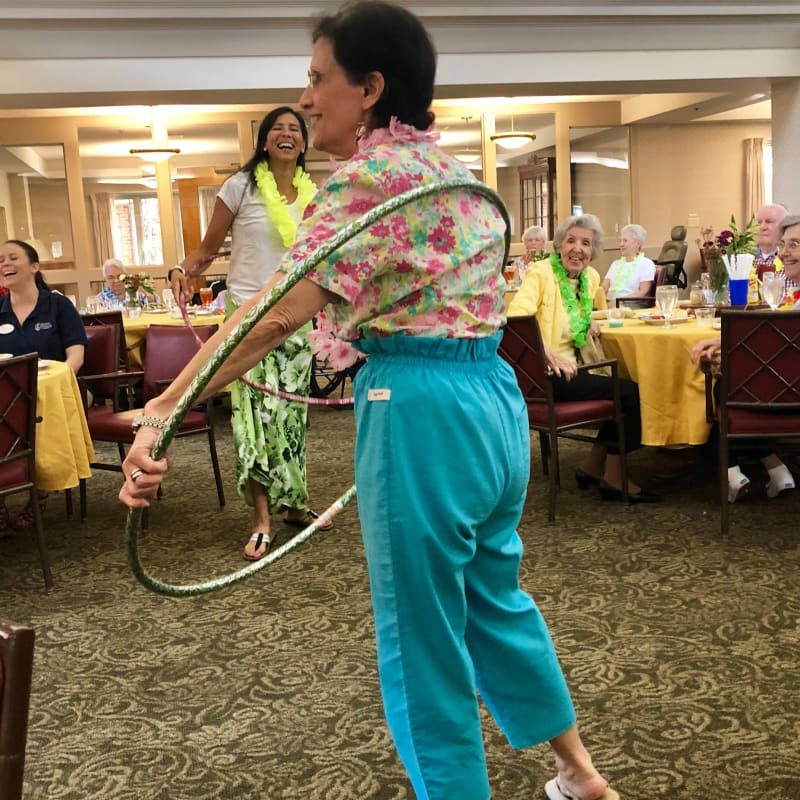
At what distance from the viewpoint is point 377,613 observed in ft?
5.30

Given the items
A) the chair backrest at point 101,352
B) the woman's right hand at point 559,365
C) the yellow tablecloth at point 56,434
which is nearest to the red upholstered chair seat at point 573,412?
the woman's right hand at point 559,365

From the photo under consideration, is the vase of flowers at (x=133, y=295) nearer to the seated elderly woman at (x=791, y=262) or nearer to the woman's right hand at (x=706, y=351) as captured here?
the woman's right hand at (x=706, y=351)

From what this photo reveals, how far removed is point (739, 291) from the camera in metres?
4.71

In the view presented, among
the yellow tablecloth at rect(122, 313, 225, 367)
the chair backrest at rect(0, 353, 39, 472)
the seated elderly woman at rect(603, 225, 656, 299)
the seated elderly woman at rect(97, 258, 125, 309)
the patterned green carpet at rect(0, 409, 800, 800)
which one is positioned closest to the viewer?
the patterned green carpet at rect(0, 409, 800, 800)

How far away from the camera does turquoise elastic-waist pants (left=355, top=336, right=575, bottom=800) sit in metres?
1.53

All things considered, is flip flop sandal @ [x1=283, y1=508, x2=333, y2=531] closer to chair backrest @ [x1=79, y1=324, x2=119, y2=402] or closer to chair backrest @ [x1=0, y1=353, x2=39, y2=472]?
chair backrest @ [x1=0, y1=353, x2=39, y2=472]

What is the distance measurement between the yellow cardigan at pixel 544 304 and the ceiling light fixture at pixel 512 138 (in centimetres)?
877

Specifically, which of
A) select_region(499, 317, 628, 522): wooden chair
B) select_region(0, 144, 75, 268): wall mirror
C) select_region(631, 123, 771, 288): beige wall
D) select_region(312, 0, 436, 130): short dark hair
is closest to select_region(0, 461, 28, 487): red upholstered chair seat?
select_region(499, 317, 628, 522): wooden chair

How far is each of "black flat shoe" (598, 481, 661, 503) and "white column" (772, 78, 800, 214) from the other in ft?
20.6

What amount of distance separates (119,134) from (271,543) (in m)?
9.80

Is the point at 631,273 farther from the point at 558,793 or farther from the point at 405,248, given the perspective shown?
the point at 405,248

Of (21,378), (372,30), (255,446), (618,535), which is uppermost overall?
(372,30)

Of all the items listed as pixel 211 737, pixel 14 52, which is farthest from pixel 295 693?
pixel 14 52

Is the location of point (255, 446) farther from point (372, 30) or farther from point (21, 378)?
point (372, 30)
